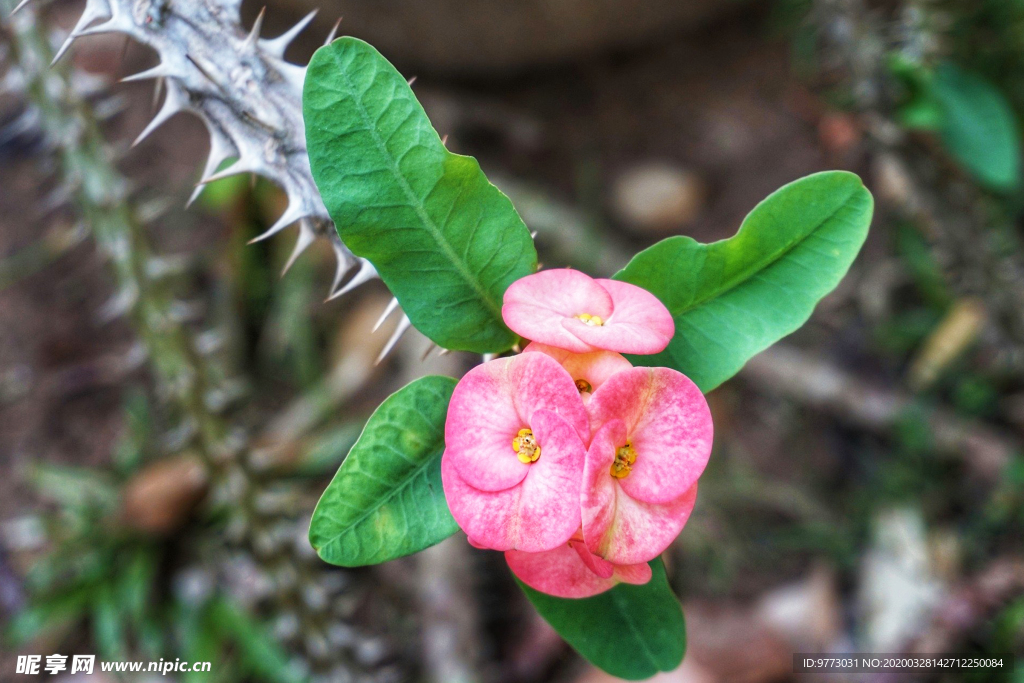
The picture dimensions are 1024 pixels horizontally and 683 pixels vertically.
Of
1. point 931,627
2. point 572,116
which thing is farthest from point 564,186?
point 931,627

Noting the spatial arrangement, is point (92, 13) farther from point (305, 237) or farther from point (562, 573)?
point (562, 573)

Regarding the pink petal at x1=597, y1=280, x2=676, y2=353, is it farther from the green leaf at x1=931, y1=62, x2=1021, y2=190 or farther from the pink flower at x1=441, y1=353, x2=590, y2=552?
the green leaf at x1=931, y1=62, x2=1021, y2=190

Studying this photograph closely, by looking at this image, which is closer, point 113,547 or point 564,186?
point 113,547

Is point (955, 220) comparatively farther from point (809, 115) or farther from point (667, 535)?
point (667, 535)

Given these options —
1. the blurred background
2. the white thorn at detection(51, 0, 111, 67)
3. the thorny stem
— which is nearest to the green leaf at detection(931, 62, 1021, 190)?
the blurred background

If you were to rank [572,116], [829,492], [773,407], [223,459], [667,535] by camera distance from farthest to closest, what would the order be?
[572,116]
[773,407]
[829,492]
[223,459]
[667,535]

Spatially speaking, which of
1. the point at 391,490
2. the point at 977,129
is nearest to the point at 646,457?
the point at 391,490

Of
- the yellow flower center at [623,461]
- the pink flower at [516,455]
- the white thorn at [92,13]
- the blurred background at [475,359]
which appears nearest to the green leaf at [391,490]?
the pink flower at [516,455]
